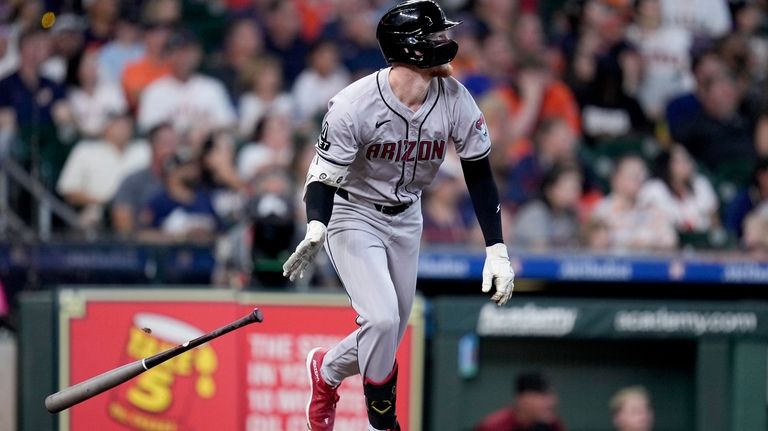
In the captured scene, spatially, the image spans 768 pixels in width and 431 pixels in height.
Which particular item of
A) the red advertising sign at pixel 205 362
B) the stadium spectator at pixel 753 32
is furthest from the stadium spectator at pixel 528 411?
the stadium spectator at pixel 753 32

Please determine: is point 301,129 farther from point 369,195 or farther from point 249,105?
point 369,195

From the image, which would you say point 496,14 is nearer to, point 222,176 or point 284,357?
point 222,176

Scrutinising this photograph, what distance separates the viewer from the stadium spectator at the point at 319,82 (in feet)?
29.8

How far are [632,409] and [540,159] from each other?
272cm

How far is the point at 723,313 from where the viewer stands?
640 centimetres

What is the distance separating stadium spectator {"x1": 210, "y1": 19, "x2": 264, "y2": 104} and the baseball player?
4.48m

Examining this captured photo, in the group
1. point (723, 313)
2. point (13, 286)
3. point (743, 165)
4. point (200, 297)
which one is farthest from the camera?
point (743, 165)

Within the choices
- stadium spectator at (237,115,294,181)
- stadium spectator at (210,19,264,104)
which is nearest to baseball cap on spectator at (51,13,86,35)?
stadium spectator at (210,19,264,104)

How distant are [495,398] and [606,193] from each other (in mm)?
2901

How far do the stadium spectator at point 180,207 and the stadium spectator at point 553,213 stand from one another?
6.73 feet

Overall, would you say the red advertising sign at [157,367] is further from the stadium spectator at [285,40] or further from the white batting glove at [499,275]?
the stadium spectator at [285,40]

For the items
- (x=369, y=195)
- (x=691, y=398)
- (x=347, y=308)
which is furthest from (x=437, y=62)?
(x=691, y=398)

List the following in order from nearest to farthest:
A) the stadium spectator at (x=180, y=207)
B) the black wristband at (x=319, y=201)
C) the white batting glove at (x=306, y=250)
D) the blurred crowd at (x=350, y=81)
Result: 1. the white batting glove at (x=306, y=250)
2. the black wristband at (x=319, y=201)
3. the stadium spectator at (x=180, y=207)
4. the blurred crowd at (x=350, y=81)

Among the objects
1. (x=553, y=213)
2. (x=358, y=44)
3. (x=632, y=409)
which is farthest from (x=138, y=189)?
(x=632, y=409)
